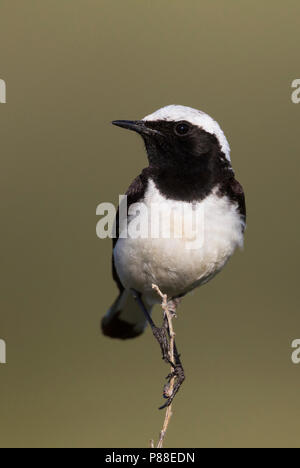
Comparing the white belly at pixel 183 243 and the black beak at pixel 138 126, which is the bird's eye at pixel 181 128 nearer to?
the black beak at pixel 138 126

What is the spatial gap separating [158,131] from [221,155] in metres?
0.45

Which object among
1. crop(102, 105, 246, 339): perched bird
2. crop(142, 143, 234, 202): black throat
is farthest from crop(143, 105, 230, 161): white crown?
crop(142, 143, 234, 202): black throat

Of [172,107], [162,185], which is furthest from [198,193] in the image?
[172,107]

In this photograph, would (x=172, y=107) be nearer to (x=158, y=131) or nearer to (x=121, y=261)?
(x=158, y=131)

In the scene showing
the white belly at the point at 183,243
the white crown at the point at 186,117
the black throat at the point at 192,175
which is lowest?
the white belly at the point at 183,243

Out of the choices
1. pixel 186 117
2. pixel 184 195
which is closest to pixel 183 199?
pixel 184 195

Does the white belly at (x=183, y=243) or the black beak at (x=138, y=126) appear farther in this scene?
the black beak at (x=138, y=126)

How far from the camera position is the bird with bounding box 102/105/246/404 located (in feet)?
13.7

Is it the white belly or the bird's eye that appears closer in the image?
the white belly

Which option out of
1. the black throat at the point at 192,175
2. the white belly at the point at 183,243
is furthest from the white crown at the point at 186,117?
the white belly at the point at 183,243

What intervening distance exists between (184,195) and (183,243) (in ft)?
0.99

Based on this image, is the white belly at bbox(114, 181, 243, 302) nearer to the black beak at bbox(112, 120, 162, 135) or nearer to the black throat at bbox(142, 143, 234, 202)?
the black throat at bbox(142, 143, 234, 202)

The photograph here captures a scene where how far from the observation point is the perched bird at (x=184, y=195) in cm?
418

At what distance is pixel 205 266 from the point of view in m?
4.30
